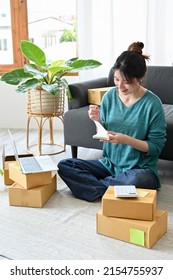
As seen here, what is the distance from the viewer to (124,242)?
78.4 inches

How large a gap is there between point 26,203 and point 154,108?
35.7 inches

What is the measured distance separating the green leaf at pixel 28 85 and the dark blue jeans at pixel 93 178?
79 cm

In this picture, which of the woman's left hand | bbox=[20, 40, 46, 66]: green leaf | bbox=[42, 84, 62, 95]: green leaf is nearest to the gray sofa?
bbox=[42, 84, 62, 95]: green leaf

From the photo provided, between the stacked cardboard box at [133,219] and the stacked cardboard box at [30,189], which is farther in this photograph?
the stacked cardboard box at [30,189]

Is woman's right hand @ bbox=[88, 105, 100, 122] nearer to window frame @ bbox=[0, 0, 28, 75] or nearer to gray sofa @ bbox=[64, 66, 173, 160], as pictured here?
gray sofa @ bbox=[64, 66, 173, 160]

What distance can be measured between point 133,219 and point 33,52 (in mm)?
1739

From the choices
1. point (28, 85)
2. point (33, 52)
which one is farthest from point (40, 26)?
point (28, 85)

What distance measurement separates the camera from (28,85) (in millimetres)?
3096

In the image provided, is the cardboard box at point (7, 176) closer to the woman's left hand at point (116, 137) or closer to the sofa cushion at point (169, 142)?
the woman's left hand at point (116, 137)

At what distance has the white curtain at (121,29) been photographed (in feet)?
11.7

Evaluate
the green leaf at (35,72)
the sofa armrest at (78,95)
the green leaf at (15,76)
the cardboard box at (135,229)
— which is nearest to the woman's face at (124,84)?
the cardboard box at (135,229)

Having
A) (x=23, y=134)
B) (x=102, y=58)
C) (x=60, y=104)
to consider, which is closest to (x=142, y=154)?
(x=60, y=104)

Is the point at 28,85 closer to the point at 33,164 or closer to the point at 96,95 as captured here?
the point at 96,95
